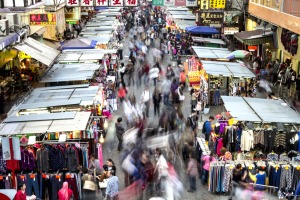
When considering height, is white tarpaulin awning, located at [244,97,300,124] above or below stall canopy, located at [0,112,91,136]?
below

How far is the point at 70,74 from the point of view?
21062 millimetres

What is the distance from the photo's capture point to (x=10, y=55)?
89.6 feet

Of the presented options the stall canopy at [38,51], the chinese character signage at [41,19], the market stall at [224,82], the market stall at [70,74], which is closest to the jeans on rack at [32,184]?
the market stall at [70,74]

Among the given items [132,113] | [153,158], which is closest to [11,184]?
[153,158]

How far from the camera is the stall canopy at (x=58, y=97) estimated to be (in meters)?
16.1

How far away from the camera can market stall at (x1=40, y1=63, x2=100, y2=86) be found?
20188 mm

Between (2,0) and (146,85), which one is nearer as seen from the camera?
(146,85)

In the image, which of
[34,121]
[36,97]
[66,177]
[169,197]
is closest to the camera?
[169,197]

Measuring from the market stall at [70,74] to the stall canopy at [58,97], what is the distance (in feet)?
3.89

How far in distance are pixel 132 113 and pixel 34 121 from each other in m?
4.82

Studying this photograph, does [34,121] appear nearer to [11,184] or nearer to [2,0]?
[11,184]

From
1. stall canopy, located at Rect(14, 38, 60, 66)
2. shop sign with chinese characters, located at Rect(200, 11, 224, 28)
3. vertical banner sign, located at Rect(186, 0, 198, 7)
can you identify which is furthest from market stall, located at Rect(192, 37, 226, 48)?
stall canopy, located at Rect(14, 38, 60, 66)

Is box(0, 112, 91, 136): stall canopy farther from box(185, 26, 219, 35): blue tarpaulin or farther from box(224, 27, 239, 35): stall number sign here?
box(224, 27, 239, 35): stall number sign

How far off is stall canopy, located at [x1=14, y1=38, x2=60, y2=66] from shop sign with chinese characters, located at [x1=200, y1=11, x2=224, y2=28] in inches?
531
